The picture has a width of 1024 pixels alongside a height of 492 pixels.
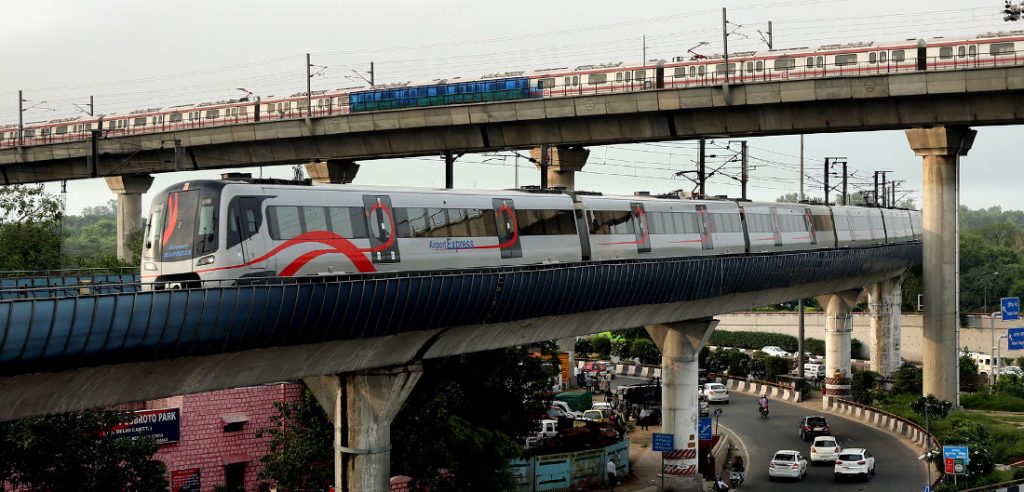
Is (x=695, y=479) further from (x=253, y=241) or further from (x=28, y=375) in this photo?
(x=28, y=375)

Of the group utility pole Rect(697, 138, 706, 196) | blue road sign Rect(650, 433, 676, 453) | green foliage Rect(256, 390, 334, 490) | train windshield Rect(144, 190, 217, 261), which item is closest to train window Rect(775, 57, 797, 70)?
utility pole Rect(697, 138, 706, 196)

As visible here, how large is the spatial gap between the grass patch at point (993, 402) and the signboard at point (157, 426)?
154 feet

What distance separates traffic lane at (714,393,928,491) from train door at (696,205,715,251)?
379 inches

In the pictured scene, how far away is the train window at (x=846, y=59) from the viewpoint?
186 feet

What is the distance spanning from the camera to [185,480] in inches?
1421

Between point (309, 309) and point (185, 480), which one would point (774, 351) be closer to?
point (185, 480)

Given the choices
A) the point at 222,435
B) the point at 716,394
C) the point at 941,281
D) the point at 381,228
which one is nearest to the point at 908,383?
the point at 716,394

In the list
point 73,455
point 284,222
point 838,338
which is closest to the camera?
point 284,222

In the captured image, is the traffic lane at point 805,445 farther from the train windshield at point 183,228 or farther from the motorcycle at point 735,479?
the train windshield at point 183,228

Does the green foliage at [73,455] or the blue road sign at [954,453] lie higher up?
the green foliage at [73,455]

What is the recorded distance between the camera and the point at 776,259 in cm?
4666

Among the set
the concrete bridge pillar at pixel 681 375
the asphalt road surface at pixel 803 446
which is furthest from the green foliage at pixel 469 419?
the asphalt road surface at pixel 803 446

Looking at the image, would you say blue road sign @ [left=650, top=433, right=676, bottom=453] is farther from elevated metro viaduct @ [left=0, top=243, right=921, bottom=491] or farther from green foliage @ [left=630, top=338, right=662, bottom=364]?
green foliage @ [left=630, top=338, right=662, bottom=364]

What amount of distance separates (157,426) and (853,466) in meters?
26.5
